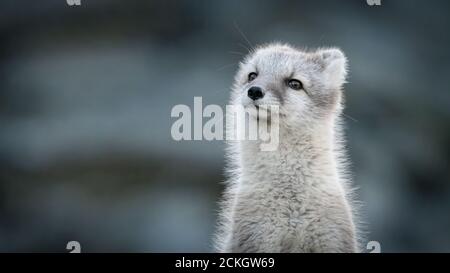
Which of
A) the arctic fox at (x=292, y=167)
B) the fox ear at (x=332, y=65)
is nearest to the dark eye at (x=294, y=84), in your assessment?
the arctic fox at (x=292, y=167)

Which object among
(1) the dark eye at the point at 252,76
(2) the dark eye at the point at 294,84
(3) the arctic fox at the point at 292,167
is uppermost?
(1) the dark eye at the point at 252,76

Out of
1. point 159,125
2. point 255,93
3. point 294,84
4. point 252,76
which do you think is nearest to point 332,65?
point 294,84

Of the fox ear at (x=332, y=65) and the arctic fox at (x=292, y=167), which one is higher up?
the fox ear at (x=332, y=65)

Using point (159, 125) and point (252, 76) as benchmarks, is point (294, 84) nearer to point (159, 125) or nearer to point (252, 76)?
point (252, 76)

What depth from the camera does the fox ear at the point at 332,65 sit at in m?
3.28

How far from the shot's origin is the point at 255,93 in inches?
117

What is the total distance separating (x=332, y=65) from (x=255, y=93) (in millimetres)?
494

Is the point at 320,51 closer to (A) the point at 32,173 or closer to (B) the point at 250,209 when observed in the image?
(B) the point at 250,209

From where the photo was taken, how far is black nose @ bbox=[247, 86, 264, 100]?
2971 mm

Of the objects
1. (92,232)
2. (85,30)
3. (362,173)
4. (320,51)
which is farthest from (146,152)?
(320,51)

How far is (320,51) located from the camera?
3371mm

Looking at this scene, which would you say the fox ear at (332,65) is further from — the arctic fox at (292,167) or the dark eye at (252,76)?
the dark eye at (252,76)

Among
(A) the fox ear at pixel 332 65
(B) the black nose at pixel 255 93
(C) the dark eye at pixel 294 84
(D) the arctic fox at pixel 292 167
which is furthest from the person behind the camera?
(A) the fox ear at pixel 332 65

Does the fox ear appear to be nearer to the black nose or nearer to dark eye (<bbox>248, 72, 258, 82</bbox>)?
dark eye (<bbox>248, 72, 258, 82</bbox>)
